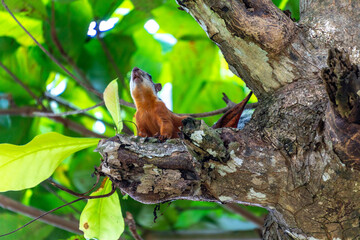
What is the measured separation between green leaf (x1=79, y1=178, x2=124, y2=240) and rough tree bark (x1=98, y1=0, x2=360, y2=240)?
549 millimetres

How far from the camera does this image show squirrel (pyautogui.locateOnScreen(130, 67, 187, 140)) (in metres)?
2.54

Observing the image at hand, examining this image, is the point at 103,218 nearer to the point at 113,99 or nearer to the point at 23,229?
the point at 113,99

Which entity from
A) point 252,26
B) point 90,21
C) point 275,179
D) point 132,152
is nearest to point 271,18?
point 252,26

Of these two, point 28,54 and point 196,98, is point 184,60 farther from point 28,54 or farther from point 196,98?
point 28,54

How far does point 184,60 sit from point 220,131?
221 cm

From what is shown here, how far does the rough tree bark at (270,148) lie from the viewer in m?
1.65

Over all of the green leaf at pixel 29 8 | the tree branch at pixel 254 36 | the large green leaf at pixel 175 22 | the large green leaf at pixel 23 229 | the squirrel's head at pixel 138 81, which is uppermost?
the tree branch at pixel 254 36

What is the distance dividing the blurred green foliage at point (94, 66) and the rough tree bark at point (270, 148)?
1549 mm

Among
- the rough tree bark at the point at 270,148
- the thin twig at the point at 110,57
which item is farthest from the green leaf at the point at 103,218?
the thin twig at the point at 110,57

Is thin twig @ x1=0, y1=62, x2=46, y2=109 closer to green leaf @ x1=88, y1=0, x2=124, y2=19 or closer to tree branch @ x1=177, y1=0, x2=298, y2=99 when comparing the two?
green leaf @ x1=88, y1=0, x2=124, y2=19

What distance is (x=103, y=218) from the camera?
232 centimetres

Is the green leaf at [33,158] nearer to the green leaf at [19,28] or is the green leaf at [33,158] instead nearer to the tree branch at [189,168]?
the tree branch at [189,168]

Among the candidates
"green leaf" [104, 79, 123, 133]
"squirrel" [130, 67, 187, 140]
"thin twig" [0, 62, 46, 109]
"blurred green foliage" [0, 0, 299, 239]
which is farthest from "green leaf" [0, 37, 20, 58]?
"green leaf" [104, 79, 123, 133]

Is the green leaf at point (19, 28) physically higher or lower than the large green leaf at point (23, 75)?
higher
